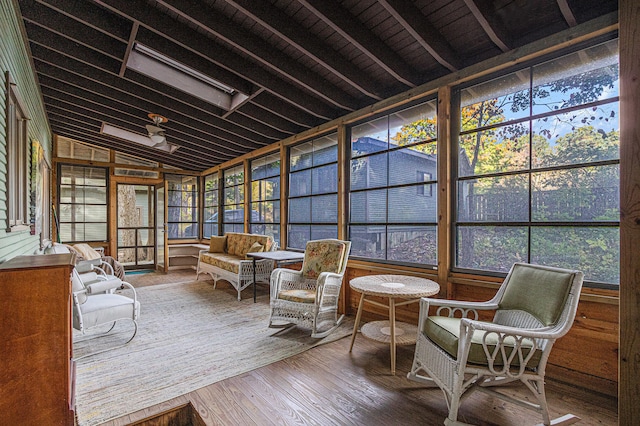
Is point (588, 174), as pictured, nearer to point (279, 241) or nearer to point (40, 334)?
point (40, 334)

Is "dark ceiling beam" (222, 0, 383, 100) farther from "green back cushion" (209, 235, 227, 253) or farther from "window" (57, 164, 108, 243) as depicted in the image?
"window" (57, 164, 108, 243)

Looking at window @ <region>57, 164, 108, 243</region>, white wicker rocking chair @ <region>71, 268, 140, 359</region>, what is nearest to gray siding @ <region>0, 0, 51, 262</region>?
white wicker rocking chair @ <region>71, 268, 140, 359</region>

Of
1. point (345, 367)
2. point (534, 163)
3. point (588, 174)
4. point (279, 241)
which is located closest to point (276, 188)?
point (279, 241)

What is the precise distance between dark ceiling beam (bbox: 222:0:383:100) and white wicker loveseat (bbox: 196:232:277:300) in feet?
8.85

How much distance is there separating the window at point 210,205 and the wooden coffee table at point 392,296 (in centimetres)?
520

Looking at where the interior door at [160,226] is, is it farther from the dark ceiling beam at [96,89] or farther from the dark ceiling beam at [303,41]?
the dark ceiling beam at [303,41]

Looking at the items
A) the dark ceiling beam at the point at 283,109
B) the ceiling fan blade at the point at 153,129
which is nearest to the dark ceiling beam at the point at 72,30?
the ceiling fan blade at the point at 153,129

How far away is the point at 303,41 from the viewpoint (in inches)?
98.7

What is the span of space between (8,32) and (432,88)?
335 cm

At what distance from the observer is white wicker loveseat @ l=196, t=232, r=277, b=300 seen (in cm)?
450

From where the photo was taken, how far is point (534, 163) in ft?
7.70

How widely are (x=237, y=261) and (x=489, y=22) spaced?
4105 millimetres

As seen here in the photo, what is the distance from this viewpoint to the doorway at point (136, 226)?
6.77 m

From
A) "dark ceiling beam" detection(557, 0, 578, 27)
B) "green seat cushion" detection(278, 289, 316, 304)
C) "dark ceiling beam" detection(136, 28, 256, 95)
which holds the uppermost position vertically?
"dark ceiling beam" detection(136, 28, 256, 95)
